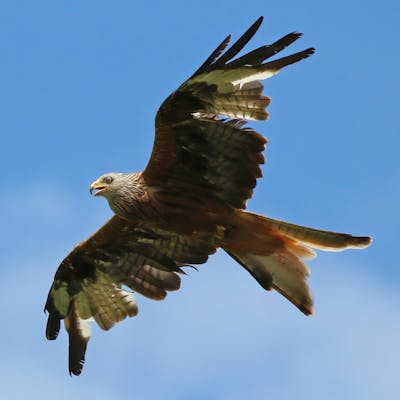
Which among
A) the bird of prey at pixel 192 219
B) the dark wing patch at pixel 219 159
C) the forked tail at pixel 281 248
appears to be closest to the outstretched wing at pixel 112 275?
the bird of prey at pixel 192 219

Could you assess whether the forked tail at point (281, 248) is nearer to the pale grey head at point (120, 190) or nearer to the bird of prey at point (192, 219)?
the bird of prey at point (192, 219)

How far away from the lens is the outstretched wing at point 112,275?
1399 cm

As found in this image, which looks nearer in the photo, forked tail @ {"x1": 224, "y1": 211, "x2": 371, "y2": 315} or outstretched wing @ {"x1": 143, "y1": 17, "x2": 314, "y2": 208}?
outstretched wing @ {"x1": 143, "y1": 17, "x2": 314, "y2": 208}

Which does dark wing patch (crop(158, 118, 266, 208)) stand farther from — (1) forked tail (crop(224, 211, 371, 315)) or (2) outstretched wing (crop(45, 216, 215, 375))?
(2) outstretched wing (crop(45, 216, 215, 375))

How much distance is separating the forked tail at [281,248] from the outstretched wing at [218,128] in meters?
0.44

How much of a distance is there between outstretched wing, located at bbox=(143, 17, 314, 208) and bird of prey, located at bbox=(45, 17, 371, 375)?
1cm

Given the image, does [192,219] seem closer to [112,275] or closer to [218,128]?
[218,128]

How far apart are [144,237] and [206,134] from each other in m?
2.13

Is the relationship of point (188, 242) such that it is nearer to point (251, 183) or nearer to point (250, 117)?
point (251, 183)

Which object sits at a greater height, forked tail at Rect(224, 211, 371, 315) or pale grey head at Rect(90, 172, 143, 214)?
pale grey head at Rect(90, 172, 143, 214)

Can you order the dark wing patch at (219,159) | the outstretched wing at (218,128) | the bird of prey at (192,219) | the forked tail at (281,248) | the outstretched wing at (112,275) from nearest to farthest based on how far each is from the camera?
the outstretched wing at (218,128)
the bird of prey at (192,219)
the dark wing patch at (219,159)
the forked tail at (281,248)
the outstretched wing at (112,275)

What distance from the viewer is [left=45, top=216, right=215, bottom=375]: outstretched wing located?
45.9ft

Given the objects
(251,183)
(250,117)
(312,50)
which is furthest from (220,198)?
(312,50)

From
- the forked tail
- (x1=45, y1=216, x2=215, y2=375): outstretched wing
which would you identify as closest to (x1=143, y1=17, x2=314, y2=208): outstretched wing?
the forked tail
